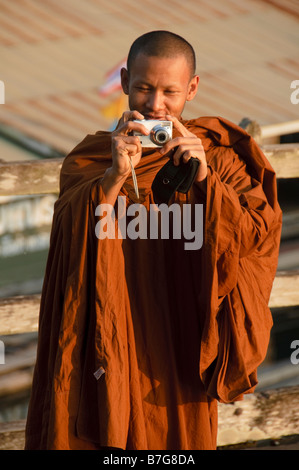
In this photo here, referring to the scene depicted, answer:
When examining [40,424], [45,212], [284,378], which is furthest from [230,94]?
[40,424]

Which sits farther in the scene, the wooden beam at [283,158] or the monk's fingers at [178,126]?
the wooden beam at [283,158]

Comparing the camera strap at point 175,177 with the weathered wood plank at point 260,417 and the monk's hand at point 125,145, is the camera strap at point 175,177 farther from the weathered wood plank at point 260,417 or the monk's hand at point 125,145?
the weathered wood plank at point 260,417

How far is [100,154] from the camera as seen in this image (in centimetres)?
246

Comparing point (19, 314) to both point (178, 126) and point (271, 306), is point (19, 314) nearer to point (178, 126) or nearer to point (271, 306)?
point (271, 306)

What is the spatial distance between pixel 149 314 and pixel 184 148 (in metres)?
0.56

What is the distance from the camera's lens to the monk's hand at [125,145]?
2.15m

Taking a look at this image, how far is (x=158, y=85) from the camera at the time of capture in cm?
228

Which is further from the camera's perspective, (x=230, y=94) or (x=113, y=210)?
(x=230, y=94)

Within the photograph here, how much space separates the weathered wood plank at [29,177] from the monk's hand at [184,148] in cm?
110
